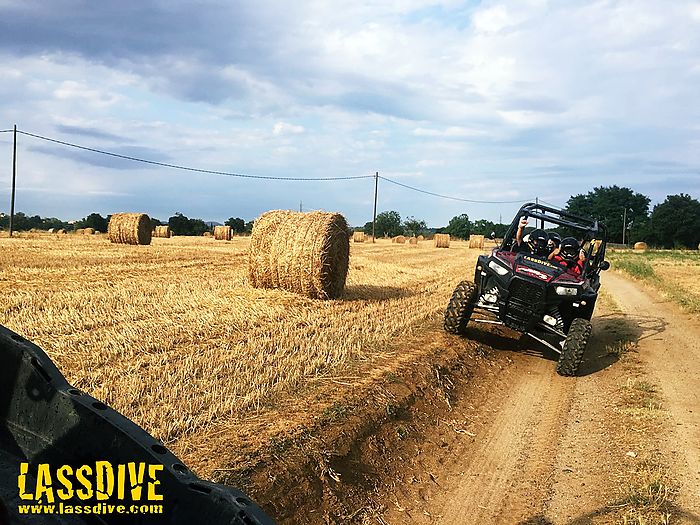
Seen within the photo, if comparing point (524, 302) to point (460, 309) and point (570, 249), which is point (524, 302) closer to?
point (460, 309)

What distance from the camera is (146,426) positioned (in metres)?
4.73

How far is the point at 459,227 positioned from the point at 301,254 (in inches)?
3674

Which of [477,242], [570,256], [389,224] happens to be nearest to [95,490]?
[570,256]

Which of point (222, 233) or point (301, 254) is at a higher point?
point (222, 233)

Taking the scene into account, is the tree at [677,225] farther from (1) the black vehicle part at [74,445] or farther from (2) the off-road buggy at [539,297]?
(1) the black vehicle part at [74,445]

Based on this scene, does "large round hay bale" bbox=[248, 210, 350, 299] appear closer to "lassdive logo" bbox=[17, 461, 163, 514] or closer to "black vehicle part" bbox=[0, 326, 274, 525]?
"black vehicle part" bbox=[0, 326, 274, 525]

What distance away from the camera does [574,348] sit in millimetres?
8414

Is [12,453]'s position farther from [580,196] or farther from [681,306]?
[580,196]

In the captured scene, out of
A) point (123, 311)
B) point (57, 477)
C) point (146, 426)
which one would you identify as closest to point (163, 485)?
point (57, 477)

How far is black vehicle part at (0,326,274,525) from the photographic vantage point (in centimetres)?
160

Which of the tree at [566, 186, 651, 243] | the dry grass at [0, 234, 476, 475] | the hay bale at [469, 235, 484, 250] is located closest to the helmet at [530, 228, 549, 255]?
the dry grass at [0, 234, 476, 475]

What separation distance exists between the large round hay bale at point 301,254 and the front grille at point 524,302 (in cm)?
425

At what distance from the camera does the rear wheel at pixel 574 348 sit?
8414 millimetres

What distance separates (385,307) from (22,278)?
7206 mm
